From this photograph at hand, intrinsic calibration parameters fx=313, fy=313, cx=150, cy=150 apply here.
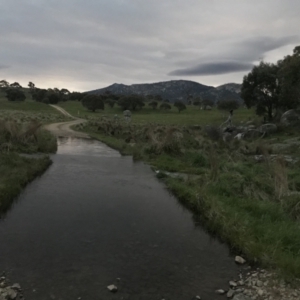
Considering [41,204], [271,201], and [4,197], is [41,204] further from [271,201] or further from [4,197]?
[271,201]

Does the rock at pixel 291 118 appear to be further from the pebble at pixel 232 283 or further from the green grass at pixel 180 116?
the pebble at pixel 232 283

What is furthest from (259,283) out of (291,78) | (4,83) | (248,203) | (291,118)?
(4,83)

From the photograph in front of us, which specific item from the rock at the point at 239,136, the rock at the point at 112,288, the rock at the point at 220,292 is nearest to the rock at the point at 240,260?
the rock at the point at 220,292

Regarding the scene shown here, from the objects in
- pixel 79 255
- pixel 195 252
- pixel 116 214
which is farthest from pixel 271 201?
pixel 79 255

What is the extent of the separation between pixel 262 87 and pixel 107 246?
4786cm

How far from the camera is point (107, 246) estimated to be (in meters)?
9.47

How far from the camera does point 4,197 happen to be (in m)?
13.1

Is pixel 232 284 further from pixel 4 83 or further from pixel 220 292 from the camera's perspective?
pixel 4 83

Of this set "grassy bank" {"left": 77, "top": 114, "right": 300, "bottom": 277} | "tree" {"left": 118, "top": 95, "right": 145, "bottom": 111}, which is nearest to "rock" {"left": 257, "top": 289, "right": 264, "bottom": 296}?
"grassy bank" {"left": 77, "top": 114, "right": 300, "bottom": 277}

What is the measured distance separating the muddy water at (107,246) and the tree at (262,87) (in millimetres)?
41107

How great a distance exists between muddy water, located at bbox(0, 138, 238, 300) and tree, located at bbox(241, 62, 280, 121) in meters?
41.1

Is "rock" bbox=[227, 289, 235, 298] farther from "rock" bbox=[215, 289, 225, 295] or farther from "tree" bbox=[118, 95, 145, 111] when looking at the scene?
"tree" bbox=[118, 95, 145, 111]

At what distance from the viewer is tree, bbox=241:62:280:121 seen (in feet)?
165

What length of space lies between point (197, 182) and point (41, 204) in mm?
7816
